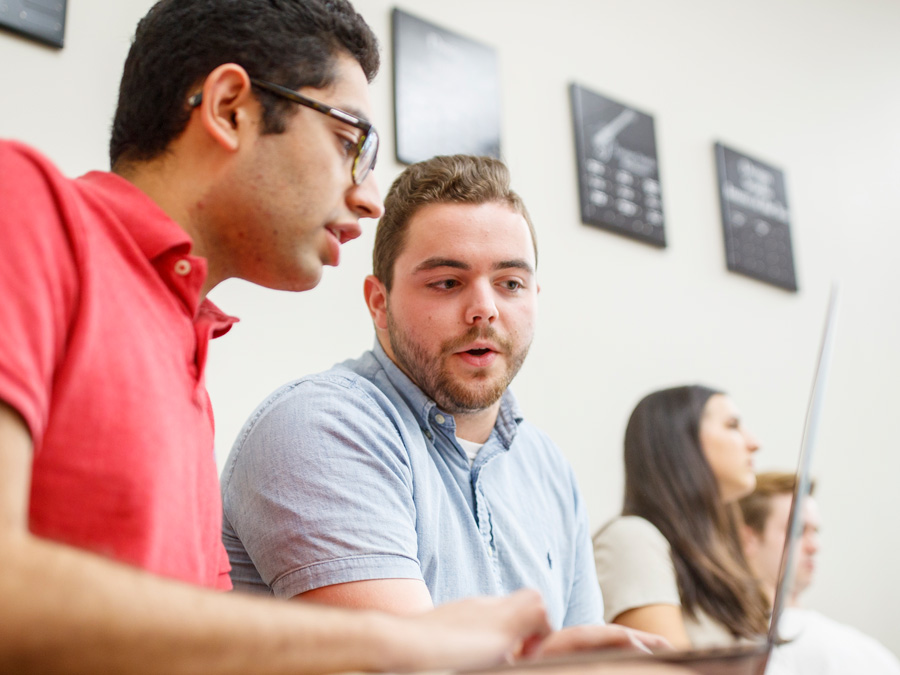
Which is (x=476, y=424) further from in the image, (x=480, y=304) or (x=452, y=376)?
(x=480, y=304)

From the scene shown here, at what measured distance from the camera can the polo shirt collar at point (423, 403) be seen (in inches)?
54.8

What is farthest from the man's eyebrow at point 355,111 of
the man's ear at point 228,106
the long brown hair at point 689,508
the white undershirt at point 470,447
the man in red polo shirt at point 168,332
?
the long brown hair at point 689,508

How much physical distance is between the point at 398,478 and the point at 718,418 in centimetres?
126

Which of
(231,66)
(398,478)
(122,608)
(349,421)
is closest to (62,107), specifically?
(231,66)

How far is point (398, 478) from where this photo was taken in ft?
3.85

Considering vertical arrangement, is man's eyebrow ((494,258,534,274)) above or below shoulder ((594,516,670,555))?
above

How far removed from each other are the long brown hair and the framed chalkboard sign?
835 millimetres

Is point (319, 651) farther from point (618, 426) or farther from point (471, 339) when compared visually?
point (618, 426)

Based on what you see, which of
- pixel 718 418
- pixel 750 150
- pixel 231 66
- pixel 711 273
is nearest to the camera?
pixel 231 66

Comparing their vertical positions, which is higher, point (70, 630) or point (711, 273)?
point (711, 273)

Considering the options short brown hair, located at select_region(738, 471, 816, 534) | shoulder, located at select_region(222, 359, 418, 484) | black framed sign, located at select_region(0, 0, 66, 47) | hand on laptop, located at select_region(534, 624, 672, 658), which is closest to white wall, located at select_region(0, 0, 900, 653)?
black framed sign, located at select_region(0, 0, 66, 47)

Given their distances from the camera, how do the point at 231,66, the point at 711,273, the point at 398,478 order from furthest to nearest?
the point at 711,273, the point at 398,478, the point at 231,66

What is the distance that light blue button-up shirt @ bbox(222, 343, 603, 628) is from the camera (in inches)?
41.4

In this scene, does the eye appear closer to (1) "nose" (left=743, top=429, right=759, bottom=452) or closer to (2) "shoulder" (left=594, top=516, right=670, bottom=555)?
(2) "shoulder" (left=594, top=516, right=670, bottom=555)
